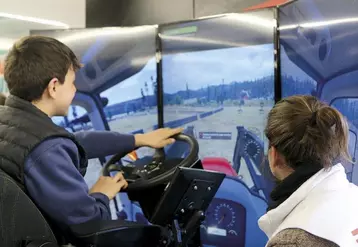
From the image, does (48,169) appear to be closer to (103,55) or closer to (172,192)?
(172,192)

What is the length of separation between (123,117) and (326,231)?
2772 mm

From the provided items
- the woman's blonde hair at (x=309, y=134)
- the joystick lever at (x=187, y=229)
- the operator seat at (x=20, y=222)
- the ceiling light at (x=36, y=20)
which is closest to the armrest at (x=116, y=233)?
the operator seat at (x=20, y=222)

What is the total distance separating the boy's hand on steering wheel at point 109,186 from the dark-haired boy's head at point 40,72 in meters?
0.39

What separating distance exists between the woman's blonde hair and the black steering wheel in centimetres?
76

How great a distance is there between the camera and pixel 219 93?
138 inches

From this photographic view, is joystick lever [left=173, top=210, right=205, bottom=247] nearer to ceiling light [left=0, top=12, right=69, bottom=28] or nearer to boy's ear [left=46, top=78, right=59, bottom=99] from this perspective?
boy's ear [left=46, top=78, right=59, bottom=99]

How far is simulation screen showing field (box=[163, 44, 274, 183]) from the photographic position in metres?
3.27

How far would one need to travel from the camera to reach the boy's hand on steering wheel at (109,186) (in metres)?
2.10

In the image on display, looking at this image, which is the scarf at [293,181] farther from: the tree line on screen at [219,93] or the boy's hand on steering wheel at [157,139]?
the tree line on screen at [219,93]

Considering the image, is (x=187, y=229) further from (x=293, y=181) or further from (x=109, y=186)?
(x=293, y=181)

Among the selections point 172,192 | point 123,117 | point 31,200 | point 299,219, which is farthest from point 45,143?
point 123,117

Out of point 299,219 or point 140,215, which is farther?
point 140,215

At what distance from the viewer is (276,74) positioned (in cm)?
314

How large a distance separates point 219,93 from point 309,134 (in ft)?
6.55
